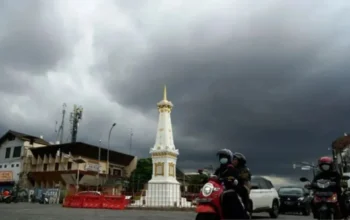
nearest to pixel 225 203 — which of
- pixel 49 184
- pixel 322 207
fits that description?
pixel 322 207

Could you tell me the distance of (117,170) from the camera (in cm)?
6241

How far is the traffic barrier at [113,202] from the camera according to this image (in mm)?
26683

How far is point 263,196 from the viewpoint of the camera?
1503 cm

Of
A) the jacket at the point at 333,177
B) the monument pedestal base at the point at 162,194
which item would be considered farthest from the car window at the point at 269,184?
the monument pedestal base at the point at 162,194

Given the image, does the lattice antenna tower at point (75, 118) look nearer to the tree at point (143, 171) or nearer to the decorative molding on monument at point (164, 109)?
the tree at point (143, 171)

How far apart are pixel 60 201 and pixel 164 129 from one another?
2078 centimetres

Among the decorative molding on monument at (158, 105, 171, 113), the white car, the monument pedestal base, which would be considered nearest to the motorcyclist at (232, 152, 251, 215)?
the white car

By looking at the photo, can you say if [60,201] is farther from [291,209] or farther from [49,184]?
[291,209]

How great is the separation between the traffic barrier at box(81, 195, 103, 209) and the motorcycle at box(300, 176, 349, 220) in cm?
2328

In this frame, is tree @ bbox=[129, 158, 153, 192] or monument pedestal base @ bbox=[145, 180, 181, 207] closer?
monument pedestal base @ bbox=[145, 180, 181, 207]

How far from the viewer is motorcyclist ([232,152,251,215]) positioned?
5770 millimetres

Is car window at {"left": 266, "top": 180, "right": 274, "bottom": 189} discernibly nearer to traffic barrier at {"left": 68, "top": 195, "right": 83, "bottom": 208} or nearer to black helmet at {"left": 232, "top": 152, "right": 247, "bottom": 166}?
black helmet at {"left": 232, "top": 152, "right": 247, "bottom": 166}

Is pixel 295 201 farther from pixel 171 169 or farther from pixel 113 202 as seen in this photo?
pixel 113 202

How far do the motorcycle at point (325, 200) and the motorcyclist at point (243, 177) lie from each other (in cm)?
145
